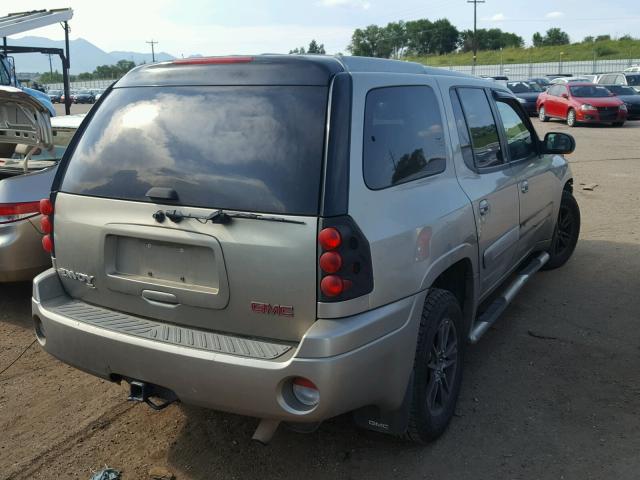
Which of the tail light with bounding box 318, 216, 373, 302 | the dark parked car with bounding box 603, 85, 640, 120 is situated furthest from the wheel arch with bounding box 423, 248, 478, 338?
the dark parked car with bounding box 603, 85, 640, 120

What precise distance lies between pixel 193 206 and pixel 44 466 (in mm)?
1565

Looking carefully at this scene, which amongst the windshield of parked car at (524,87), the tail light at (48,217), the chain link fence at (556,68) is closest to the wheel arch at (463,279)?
the tail light at (48,217)

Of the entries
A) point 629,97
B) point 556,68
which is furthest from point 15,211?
point 556,68

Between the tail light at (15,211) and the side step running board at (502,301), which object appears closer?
the side step running board at (502,301)

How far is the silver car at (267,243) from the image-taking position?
2.62 m

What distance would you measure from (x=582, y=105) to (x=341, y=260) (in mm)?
20764

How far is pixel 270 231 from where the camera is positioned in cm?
264

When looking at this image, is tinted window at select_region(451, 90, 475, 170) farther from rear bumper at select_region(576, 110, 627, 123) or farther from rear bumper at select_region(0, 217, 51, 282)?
rear bumper at select_region(576, 110, 627, 123)

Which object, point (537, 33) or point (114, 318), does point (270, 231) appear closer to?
point (114, 318)

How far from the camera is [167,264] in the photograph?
292 centimetres

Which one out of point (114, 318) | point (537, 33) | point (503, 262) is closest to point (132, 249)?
point (114, 318)

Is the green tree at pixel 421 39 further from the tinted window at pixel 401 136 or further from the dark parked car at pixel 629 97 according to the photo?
the tinted window at pixel 401 136

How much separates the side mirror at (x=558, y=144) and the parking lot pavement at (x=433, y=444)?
132cm

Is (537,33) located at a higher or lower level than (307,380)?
higher
